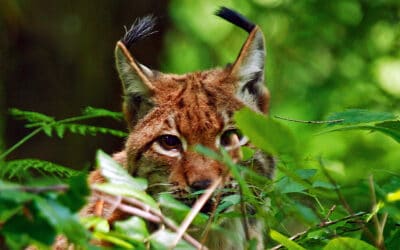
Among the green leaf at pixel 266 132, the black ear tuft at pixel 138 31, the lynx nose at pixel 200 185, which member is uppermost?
the green leaf at pixel 266 132

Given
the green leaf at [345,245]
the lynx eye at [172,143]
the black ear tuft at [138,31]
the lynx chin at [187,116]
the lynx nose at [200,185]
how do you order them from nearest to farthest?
the green leaf at [345,245] < the lynx nose at [200,185] < the lynx chin at [187,116] < the black ear tuft at [138,31] < the lynx eye at [172,143]

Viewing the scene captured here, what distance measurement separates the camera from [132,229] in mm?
2221

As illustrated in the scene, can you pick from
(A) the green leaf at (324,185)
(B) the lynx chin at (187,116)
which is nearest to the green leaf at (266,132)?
(A) the green leaf at (324,185)

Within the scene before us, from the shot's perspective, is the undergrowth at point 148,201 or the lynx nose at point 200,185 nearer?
the undergrowth at point 148,201

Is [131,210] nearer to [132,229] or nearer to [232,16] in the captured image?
[132,229]

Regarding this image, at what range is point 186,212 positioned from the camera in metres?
2.33

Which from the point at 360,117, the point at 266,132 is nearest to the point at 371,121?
the point at 360,117

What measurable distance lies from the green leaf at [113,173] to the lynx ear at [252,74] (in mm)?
3471

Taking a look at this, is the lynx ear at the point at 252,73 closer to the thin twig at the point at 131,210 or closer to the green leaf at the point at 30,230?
the thin twig at the point at 131,210

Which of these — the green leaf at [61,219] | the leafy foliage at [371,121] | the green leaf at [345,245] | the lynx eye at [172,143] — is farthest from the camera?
the lynx eye at [172,143]

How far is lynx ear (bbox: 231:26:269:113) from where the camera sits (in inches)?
226

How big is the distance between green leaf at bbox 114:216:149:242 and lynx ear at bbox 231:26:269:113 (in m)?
Result: 3.51

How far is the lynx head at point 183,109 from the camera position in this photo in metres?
5.18

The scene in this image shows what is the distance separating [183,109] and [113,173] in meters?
3.27
